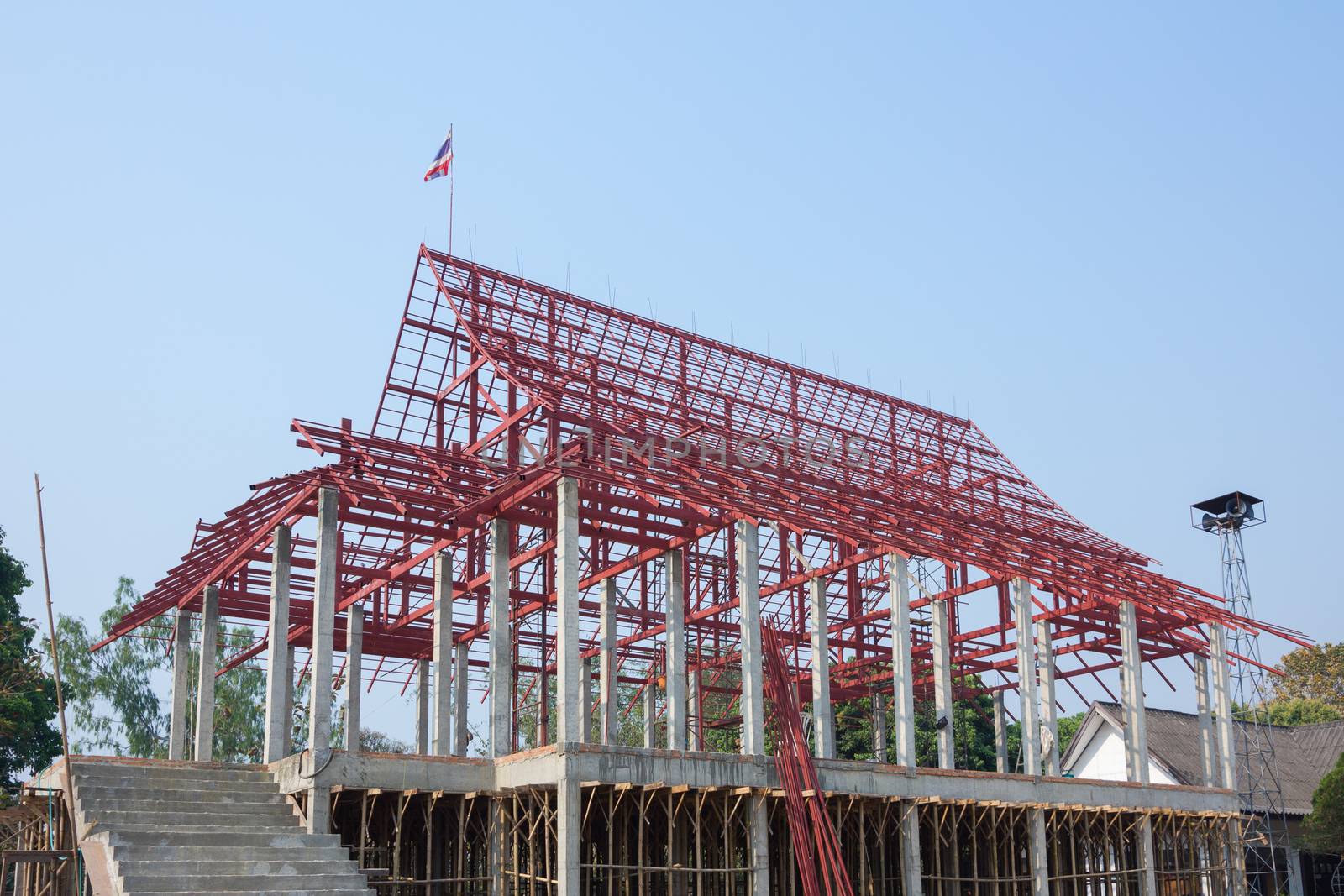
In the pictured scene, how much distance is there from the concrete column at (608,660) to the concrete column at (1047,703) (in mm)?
10172

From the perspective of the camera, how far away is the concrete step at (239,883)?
59.0 feet

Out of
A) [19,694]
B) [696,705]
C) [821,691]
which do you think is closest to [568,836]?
[821,691]

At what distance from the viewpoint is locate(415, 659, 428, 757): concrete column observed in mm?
31797

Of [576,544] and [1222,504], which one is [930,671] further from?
[576,544]

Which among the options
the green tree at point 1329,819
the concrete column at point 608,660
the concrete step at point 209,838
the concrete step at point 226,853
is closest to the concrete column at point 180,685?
the concrete column at point 608,660

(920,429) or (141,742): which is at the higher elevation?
(920,429)

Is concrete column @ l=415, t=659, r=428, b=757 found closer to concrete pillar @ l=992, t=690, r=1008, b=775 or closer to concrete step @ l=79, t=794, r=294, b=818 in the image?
concrete step @ l=79, t=794, r=294, b=818

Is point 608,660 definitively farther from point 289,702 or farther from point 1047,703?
point 1047,703

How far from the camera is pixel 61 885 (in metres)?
24.3

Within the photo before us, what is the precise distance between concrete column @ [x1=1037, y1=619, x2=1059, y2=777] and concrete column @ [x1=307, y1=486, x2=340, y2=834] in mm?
16531

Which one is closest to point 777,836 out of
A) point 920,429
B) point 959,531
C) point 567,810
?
point 567,810

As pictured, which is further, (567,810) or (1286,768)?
(1286,768)

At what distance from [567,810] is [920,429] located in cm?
2538

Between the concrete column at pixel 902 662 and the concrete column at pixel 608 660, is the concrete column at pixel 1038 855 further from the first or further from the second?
the concrete column at pixel 608 660
